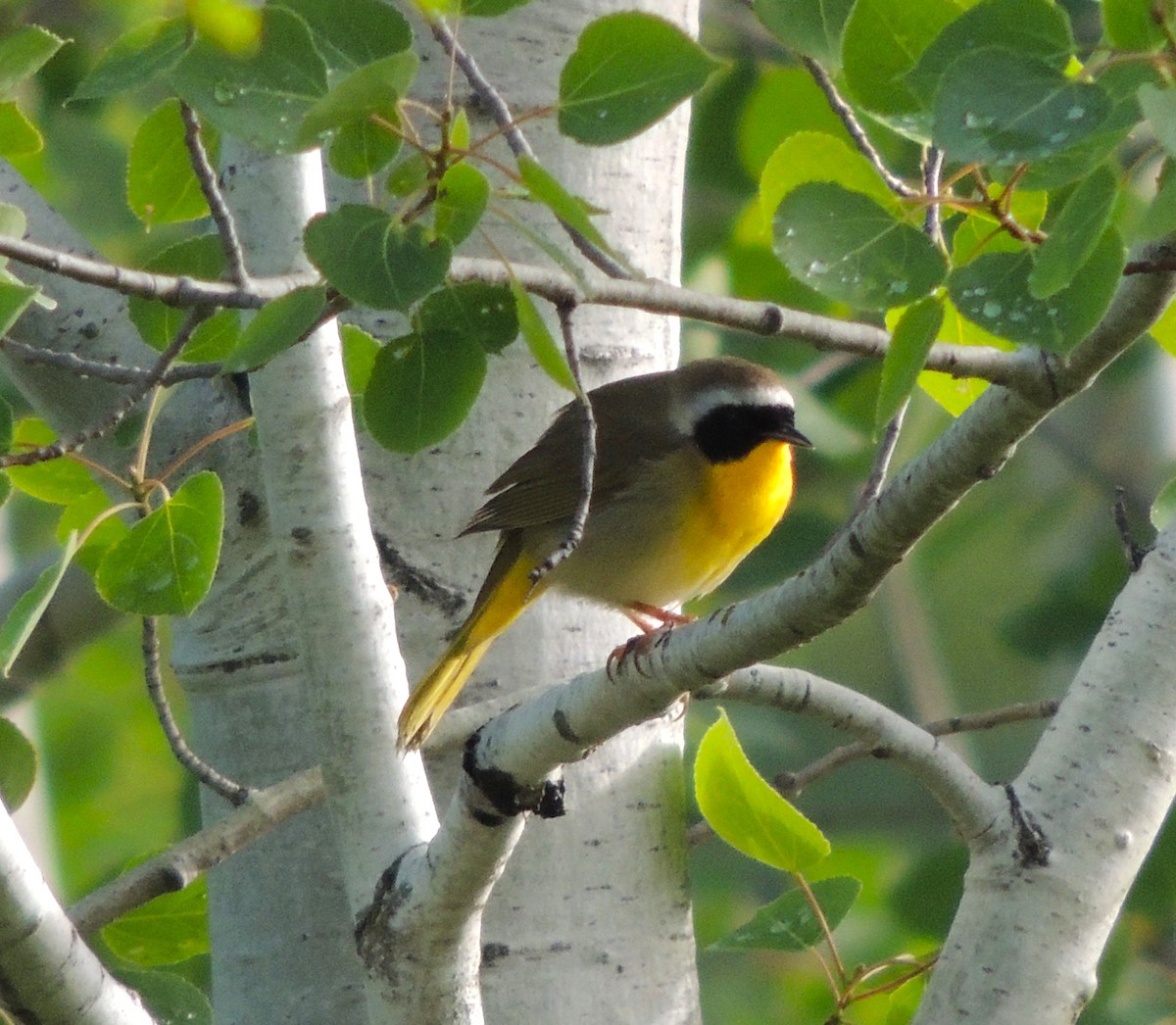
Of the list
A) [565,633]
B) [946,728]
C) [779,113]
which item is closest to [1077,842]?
[946,728]

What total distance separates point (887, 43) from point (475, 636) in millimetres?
1263

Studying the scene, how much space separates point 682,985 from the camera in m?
2.31

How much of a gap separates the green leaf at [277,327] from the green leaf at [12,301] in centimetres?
19

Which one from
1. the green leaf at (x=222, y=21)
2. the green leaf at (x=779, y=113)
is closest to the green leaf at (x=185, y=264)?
the green leaf at (x=222, y=21)

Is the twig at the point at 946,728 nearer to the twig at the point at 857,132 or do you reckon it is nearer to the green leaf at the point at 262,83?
the twig at the point at 857,132

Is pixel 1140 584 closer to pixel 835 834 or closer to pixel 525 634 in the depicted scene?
pixel 525 634

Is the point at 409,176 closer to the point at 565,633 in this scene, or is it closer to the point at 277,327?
the point at 277,327

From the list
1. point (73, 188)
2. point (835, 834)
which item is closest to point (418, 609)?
point (73, 188)

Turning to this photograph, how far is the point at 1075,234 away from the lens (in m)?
1.12

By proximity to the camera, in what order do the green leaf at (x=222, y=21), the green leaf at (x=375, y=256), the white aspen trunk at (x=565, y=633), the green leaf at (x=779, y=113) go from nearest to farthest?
1. the green leaf at (x=222, y=21)
2. the green leaf at (x=375, y=256)
3. the white aspen trunk at (x=565, y=633)
4. the green leaf at (x=779, y=113)

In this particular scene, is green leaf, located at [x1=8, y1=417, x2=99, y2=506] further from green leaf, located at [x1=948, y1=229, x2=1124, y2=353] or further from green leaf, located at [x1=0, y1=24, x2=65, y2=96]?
green leaf, located at [x1=948, y1=229, x2=1124, y2=353]

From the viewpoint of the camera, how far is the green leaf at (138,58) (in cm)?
133

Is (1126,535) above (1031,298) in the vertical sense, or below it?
below

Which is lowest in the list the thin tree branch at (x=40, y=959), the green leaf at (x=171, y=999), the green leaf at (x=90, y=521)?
the green leaf at (x=171, y=999)
